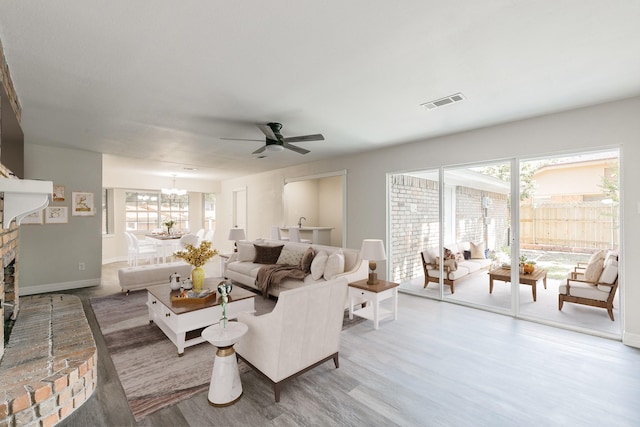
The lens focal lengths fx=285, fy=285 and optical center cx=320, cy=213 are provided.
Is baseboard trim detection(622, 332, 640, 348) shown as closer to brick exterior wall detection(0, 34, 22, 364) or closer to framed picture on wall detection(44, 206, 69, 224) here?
brick exterior wall detection(0, 34, 22, 364)

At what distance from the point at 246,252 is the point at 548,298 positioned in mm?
4757

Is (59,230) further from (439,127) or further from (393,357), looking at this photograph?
(439,127)

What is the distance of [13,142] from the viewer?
96.3 inches

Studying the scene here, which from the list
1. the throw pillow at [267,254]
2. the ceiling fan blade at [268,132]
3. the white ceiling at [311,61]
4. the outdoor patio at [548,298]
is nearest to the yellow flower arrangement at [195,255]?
the ceiling fan blade at [268,132]

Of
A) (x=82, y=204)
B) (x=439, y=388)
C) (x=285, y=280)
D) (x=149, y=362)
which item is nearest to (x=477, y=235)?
(x=439, y=388)

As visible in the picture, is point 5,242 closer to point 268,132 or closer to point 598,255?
point 268,132

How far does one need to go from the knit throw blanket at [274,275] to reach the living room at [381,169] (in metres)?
1.42

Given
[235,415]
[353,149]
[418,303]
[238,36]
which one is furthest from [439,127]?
[235,415]

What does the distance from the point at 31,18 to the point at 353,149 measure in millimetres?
4240

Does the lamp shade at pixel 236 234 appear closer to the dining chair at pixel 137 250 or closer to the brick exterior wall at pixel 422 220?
the dining chair at pixel 137 250

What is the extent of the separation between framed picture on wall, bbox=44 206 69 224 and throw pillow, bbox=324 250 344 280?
15.5 feet

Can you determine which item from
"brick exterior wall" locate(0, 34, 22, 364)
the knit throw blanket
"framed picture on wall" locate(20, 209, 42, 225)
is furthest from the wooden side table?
"framed picture on wall" locate(20, 209, 42, 225)

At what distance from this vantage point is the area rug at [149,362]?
2.08 m

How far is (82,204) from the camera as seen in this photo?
5.16 metres
